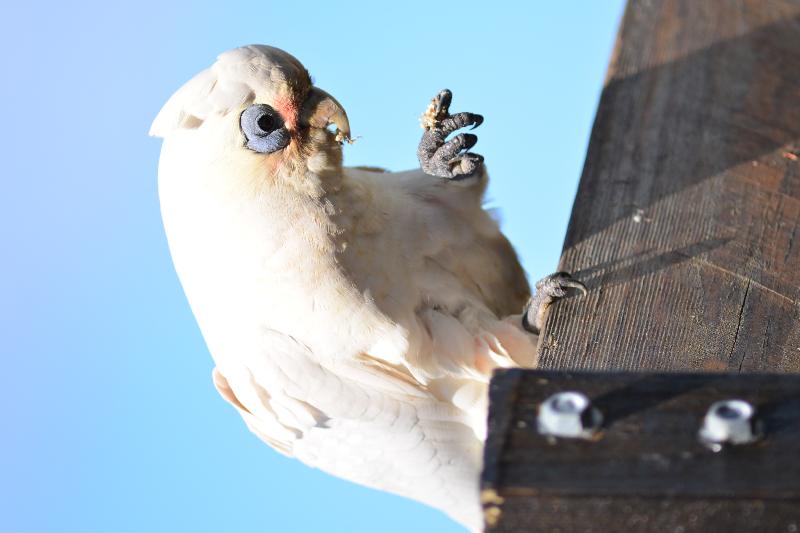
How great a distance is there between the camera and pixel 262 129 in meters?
1.78

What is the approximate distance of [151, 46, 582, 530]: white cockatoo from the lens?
1794 millimetres

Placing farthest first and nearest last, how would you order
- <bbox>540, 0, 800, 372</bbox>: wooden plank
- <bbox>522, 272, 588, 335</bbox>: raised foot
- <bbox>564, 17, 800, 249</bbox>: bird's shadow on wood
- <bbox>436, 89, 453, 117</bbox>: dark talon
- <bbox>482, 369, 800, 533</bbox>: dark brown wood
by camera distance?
<bbox>436, 89, 453, 117</bbox>: dark talon < <bbox>564, 17, 800, 249</bbox>: bird's shadow on wood < <bbox>522, 272, 588, 335</bbox>: raised foot < <bbox>540, 0, 800, 372</bbox>: wooden plank < <bbox>482, 369, 800, 533</bbox>: dark brown wood

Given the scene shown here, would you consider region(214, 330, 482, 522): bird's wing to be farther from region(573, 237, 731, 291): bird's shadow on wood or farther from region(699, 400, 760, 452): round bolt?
region(699, 400, 760, 452): round bolt

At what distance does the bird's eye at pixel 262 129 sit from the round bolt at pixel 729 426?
112 cm

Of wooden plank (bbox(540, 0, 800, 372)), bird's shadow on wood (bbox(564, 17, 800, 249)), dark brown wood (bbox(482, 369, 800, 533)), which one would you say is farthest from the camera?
bird's shadow on wood (bbox(564, 17, 800, 249))

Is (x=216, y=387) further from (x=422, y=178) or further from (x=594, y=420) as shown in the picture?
(x=594, y=420)

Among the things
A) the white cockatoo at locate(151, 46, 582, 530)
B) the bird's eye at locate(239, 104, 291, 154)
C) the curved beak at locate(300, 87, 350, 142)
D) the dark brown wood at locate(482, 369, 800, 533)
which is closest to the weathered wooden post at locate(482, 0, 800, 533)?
the dark brown wood at locate(482, 369, 800, 533)

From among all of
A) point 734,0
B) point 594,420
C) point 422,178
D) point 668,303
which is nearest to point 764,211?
point 668,303

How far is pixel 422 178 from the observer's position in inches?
88.7

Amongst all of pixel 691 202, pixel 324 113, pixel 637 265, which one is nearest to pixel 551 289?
pixel 637 265

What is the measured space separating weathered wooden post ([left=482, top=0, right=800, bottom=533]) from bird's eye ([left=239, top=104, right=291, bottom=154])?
0.60 meters

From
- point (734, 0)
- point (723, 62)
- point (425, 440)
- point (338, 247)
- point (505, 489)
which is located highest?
point (734, 0)

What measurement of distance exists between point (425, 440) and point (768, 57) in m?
1.16

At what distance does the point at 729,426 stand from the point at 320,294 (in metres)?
1.06
